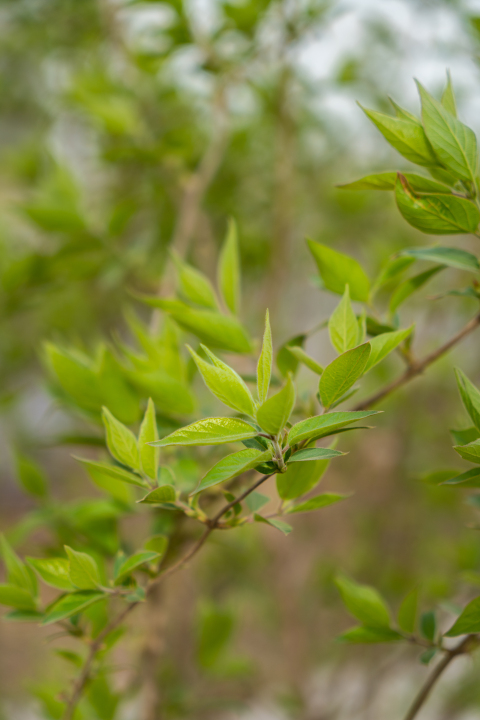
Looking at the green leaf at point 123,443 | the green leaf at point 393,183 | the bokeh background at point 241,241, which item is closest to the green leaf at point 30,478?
the bokeh background at point 241,241

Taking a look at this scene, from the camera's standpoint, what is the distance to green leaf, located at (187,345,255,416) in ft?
0.57

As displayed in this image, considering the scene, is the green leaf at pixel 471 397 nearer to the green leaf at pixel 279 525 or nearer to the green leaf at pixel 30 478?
the green leaf at pixel 279 525

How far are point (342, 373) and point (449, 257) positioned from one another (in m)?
0.09

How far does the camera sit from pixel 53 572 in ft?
0.74

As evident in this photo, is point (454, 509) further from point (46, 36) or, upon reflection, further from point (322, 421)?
point (46, 36)

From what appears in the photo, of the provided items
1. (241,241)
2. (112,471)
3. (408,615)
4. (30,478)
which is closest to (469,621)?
(408,615)

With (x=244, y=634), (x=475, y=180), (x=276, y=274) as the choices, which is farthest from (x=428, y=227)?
(x=244, y=634)

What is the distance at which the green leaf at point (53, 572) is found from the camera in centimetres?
23

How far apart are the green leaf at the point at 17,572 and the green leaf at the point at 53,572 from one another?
2 cm

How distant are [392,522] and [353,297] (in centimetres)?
76

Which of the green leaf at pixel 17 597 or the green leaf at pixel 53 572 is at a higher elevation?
the green leaf at pixel 53 572

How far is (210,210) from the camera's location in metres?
0.74

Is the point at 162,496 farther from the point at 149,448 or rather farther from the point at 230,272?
the point at 230,272

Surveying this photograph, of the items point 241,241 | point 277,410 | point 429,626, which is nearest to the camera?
point 277,410
